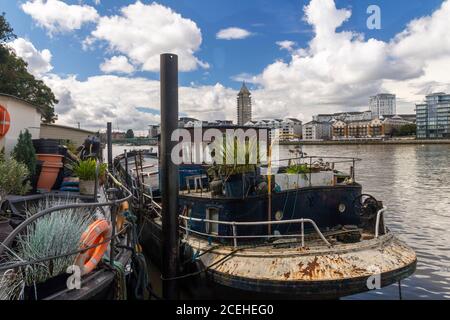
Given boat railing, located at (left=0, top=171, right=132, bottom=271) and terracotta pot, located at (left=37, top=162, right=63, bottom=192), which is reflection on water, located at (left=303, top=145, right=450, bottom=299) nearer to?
boat railing, located at (left=0, top=171, right=132, bottom=271)

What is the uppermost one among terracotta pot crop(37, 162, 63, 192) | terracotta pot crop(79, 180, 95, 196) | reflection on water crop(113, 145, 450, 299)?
terracotta pot crop(37, 162, 63, 192)

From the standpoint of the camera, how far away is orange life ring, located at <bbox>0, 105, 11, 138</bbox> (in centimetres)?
1040

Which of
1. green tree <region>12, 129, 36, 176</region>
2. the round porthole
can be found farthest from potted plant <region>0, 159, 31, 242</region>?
the round porthole

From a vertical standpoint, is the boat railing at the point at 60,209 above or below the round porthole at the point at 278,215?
above

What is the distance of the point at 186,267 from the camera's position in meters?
8.58

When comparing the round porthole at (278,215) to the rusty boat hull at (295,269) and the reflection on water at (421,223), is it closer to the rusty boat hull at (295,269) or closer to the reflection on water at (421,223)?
the rusty boat hull at (295,269)

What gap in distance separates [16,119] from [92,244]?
8.22 meters

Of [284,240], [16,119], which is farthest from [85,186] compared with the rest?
[284,240]

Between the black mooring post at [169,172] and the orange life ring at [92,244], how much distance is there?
2724mm

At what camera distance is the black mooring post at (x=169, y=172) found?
25.7ft

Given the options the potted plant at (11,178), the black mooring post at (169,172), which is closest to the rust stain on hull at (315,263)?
the black mooring post at (169,172)

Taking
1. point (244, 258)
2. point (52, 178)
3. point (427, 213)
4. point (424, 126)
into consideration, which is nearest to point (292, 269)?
point (244, 258)

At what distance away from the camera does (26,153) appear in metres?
9.95

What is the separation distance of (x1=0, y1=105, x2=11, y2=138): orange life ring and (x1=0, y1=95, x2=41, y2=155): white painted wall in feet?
0.62
